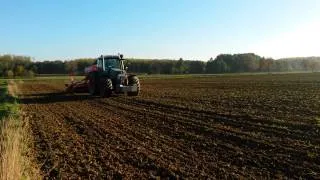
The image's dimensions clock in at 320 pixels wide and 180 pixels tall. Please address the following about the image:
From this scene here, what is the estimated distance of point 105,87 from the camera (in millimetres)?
24172

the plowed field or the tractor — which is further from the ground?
the tractor

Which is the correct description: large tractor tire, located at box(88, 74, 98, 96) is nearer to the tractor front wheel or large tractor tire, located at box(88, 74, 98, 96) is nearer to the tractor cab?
the tractor front wheel

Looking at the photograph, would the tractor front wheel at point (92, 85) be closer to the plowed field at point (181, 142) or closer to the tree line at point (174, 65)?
the plowed field at point (181, 142)

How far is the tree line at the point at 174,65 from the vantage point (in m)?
95.0

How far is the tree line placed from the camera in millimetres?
95025

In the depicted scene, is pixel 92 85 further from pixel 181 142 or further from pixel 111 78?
pixel 181 142

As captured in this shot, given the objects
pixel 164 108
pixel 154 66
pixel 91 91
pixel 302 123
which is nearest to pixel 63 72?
pixel 154 66

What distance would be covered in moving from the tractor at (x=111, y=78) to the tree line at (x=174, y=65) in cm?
5331

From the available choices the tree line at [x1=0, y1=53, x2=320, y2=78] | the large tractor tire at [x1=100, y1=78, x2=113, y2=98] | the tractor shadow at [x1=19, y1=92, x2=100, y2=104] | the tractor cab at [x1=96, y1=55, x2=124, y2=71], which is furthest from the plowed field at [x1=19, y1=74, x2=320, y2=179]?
the tree line at [x1=0, y1=53, x2=320, y2=78]

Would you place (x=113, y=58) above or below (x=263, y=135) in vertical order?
above

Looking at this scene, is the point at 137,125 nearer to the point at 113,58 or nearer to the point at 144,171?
the point at 144,171

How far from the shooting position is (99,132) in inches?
518

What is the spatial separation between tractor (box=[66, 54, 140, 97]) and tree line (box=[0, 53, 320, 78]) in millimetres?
53310

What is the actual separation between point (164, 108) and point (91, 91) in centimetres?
822
